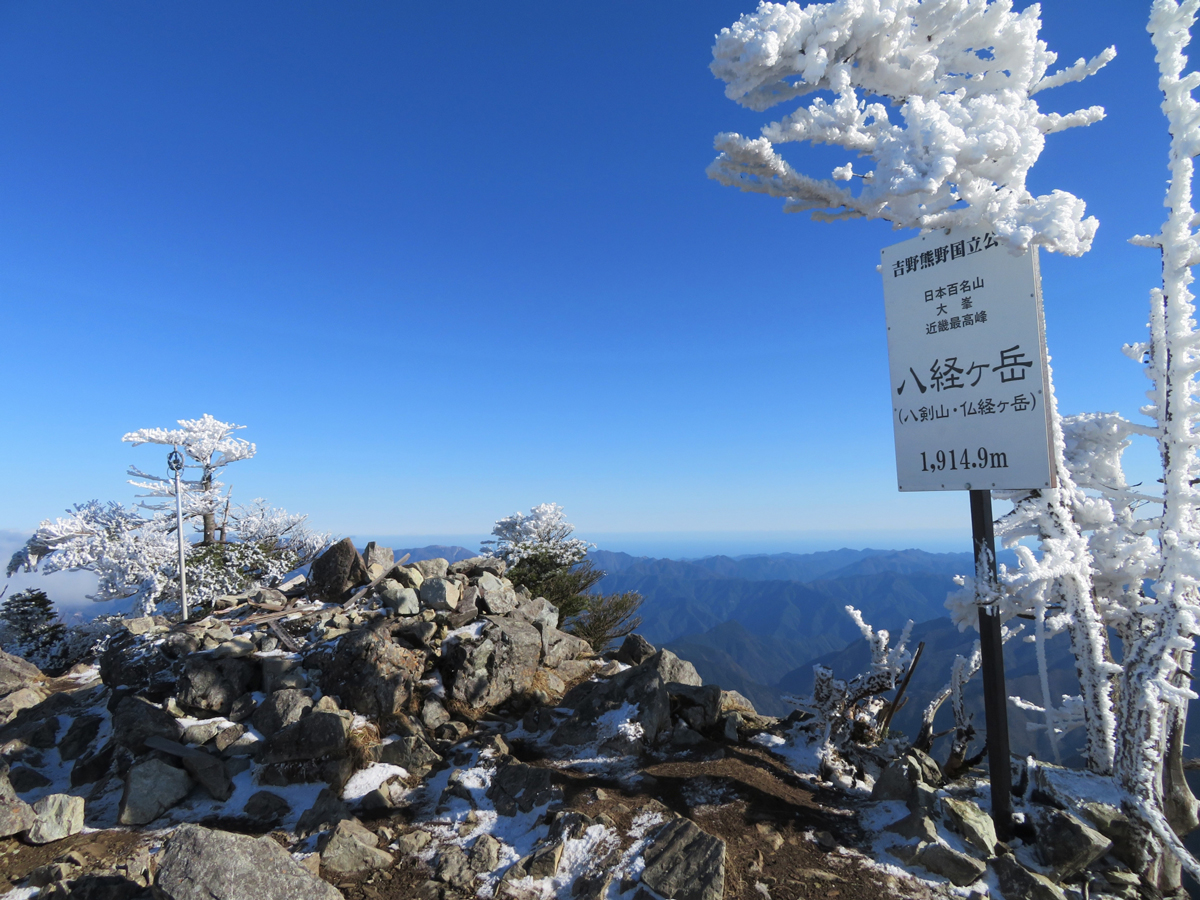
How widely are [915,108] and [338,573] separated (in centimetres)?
1136

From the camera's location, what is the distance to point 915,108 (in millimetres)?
4289

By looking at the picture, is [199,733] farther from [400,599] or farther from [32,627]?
[32,627]

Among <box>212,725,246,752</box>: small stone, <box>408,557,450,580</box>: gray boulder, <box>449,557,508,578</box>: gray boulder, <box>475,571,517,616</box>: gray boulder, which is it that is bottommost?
<box>212,725,246,752</box>: small stone

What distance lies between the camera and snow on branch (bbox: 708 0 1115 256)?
418cm

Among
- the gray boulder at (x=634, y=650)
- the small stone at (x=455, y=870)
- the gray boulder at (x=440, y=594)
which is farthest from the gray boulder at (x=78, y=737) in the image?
the gray boulder at (x=634, y=650)

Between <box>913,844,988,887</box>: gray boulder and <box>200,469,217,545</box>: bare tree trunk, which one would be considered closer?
<box>913,844,988,887</box>: gray boulder

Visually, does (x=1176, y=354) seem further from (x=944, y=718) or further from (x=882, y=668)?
(x=944, y=718)

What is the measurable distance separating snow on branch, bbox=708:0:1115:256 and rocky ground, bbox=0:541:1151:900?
15.7 ft

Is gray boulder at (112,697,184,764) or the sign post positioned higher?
the sign post

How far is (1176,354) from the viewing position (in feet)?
14.5

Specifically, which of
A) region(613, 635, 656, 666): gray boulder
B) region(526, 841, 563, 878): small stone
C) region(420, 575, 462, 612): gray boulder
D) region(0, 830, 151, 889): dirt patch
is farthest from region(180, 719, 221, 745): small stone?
region(613, 635, 656, 666): gray boulder

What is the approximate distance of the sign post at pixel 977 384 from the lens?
417 cm

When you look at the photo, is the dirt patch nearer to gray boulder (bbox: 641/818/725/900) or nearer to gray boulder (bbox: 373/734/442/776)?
gray boulder (bbox: 373/734/442/776)

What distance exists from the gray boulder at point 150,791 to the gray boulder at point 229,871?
251 cm
